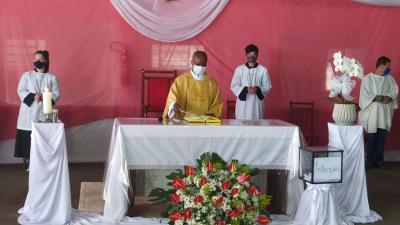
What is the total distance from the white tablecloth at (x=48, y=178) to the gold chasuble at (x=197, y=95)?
1.23 metres

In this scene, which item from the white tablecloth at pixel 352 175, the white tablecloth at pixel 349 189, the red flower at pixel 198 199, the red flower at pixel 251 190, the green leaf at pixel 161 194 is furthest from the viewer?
the white tablecloth at pixel 352 175

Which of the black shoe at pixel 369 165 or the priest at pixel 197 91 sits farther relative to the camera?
the black shoe at pixel 369 165

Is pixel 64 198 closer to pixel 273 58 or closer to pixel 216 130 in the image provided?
pixel 216 130

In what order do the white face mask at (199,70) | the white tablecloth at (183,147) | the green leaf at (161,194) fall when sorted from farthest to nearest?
the white face mask at (199,70), the white tablecloth at (183,147), the green leaf at (161,194)

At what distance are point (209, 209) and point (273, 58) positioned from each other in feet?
15.5

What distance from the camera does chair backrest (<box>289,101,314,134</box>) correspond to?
301 inches

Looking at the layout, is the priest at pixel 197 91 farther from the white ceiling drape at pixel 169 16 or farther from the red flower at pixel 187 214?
the red flower at pixel 187 214

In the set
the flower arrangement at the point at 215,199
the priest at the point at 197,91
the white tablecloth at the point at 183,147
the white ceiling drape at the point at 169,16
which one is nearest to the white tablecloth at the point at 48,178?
the white tablecloth at the point at 183,147

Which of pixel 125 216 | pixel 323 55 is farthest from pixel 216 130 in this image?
pixel 323 55

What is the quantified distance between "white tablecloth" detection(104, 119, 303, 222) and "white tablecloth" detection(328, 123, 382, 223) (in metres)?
0.48

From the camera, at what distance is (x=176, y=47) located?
24.4 ft

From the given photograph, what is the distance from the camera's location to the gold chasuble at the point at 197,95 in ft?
17.7

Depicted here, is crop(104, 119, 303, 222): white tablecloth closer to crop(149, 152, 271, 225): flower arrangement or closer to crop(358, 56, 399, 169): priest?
crop(149, 152, 271, 225): flower arrangement

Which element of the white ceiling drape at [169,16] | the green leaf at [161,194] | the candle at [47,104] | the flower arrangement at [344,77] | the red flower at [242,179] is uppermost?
the white ceiling drape at [169,16]
